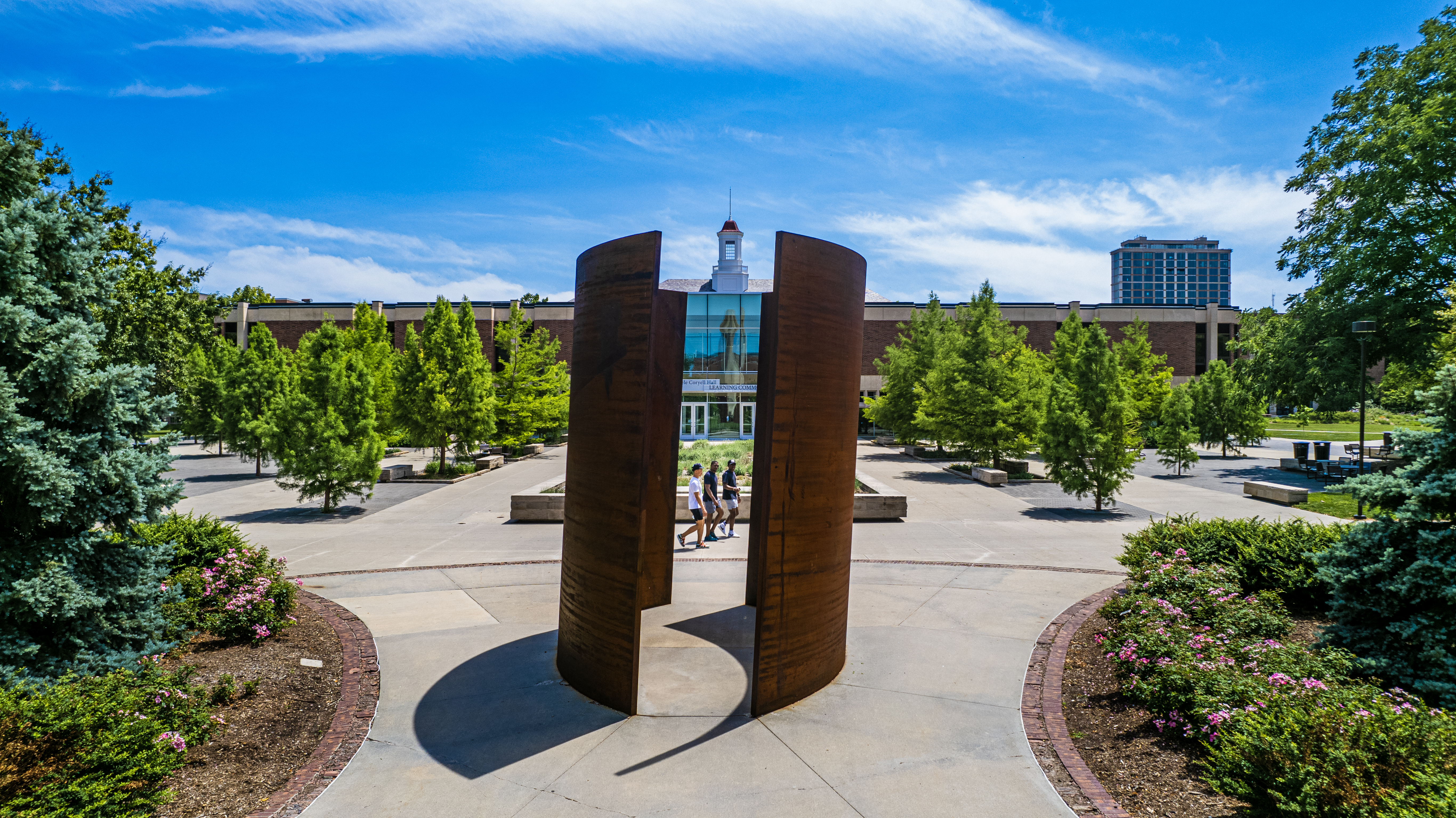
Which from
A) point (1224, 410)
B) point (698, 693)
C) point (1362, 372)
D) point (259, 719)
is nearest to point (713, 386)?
point (1224, 410)

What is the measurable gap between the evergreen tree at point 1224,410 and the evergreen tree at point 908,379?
1253 cm

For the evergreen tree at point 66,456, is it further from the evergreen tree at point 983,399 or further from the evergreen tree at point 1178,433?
the evergreen tree at point 1178,433

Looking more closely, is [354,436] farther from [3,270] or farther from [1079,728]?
[1079,728]

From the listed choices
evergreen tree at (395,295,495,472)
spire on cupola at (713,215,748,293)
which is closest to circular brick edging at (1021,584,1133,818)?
evergreen tree at (395,295,495,472)

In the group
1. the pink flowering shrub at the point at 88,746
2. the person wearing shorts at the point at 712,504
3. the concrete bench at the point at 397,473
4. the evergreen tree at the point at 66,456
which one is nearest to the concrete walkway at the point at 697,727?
the pink flowering shrub at the point at 88,746

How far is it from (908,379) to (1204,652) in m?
31.5

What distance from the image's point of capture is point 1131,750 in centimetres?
558

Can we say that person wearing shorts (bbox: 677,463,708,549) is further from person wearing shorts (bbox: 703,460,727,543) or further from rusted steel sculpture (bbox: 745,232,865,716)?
rusted steel sculpture (bbox: 745,232,865,716)

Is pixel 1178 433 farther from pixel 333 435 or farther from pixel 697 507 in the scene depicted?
pixel 333 435

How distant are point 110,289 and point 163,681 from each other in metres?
3.52

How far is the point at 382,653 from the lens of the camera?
7.70m

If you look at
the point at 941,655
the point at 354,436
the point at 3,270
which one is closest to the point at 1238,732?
the point at 941,655

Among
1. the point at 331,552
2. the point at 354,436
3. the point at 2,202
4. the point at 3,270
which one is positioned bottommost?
the point at 331,552

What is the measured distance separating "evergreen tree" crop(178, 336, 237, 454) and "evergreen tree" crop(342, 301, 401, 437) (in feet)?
16.0
